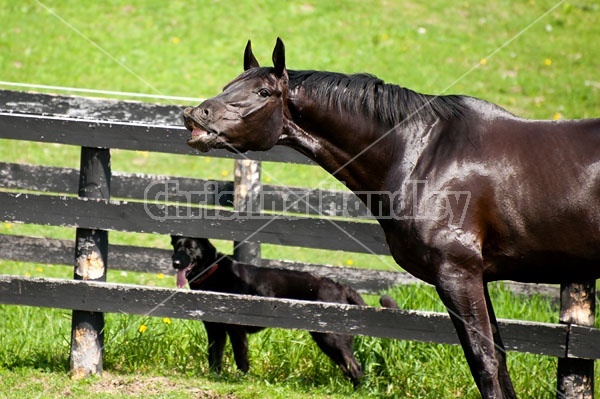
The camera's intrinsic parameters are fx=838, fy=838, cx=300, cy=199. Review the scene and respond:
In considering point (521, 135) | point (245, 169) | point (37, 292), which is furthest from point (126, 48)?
point (521, 135)

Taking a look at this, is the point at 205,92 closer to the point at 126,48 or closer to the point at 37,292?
the point at 126,48

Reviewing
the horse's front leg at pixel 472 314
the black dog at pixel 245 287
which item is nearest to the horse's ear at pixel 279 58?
the horse's front leg at pixel 472 314

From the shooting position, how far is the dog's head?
6.89m

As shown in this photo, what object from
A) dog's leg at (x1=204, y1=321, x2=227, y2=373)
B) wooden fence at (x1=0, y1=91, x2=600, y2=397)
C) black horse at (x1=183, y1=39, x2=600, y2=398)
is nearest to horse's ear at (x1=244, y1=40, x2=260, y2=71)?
black horse at (x1=183, y1=39, x2=600, y2=398)

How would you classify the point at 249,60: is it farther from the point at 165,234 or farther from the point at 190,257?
the point at 190,257

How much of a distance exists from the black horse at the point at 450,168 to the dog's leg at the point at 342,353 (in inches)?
57.0

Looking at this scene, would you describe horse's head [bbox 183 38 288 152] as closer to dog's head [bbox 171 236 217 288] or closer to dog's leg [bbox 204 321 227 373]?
dog's leg [bbox 204 321 227 373]

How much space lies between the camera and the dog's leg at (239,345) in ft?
20.9

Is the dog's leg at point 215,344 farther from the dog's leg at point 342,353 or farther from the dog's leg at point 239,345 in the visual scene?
the dog's leg at point 342,353

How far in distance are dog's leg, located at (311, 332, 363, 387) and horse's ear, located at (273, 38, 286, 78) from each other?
226 centimetres

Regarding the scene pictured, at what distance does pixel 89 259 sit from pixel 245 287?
1.38 m

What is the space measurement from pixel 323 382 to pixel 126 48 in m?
11.2

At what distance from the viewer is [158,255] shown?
320 inches

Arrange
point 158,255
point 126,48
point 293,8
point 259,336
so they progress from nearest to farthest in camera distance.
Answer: point 259,336, point 158,255, point 126,48, point 293,8
